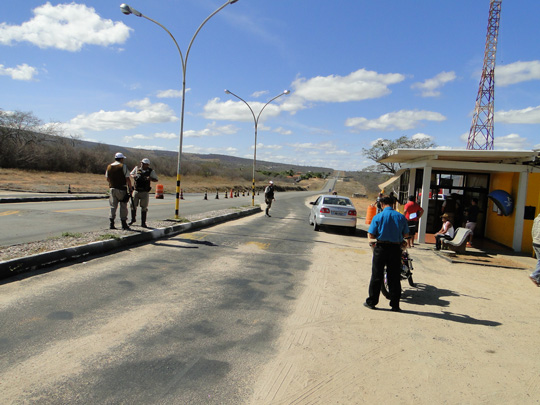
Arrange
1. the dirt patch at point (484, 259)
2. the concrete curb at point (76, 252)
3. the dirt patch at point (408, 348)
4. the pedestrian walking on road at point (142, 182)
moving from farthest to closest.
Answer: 1. the pedestrian walking on road at point (142, 182)
2. the dirt patch at point (484, 259)
3. the concrete curb at point (76, 252)
4. the dirt patch at point (408, 348)

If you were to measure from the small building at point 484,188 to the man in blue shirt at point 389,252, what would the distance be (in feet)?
22.7

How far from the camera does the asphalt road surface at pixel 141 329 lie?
9.82ft

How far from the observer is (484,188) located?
14.2 meters

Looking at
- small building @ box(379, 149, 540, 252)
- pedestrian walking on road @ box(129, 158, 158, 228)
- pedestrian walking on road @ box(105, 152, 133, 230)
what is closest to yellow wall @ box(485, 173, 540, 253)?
small building @ box(379, 149, 540, 252)

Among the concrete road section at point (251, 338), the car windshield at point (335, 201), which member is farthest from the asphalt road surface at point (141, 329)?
the car windshield at point (335, 201)

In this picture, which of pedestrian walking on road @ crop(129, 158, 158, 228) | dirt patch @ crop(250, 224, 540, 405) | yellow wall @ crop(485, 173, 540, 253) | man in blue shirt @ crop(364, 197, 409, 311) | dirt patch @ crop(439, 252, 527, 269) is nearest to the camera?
dirt patch @ crop(250, 224, 540, 405)

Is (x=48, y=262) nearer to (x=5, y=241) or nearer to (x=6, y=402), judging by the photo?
(x=5, y=241)

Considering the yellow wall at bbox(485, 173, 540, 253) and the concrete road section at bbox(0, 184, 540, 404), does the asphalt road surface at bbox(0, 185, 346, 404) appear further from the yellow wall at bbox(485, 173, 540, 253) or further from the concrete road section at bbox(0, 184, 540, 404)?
the yellow wall at bbox(485, 173, 540, 253)

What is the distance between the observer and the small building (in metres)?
11.7

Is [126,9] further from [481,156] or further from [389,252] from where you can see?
[481,156]

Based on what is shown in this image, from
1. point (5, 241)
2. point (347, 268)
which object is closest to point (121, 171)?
point (5, 241)

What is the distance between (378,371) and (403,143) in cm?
6372

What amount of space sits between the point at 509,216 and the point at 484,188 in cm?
201

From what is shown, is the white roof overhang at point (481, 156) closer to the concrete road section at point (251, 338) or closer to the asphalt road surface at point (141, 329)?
the concrete road section at point (251, 338)
